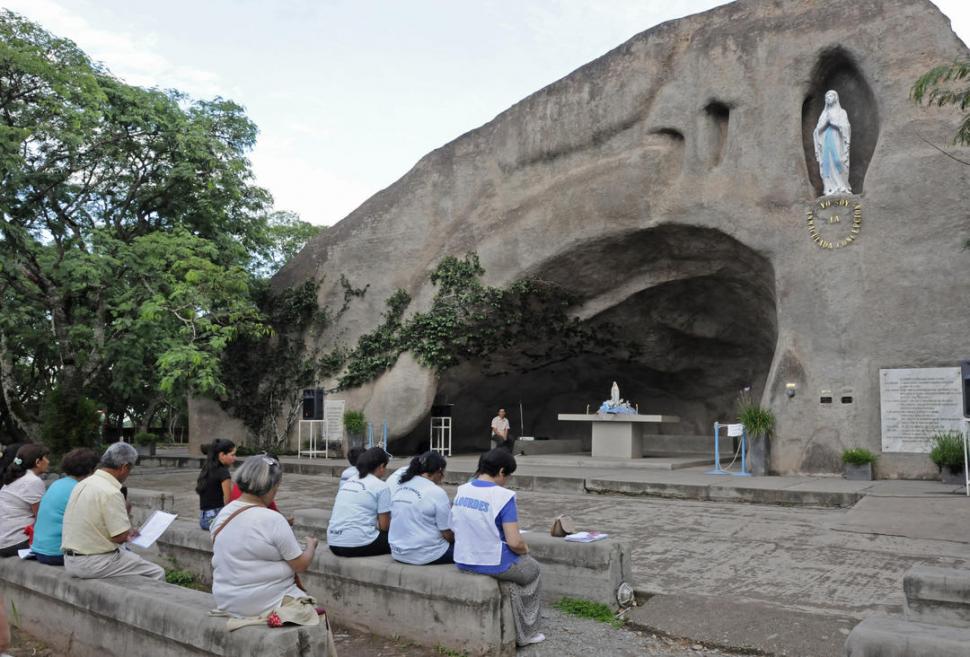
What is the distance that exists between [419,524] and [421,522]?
0.02 meters

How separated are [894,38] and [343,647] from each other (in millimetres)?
14621

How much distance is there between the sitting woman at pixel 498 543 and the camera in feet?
15.7

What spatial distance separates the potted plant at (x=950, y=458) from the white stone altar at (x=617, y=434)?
602 cm

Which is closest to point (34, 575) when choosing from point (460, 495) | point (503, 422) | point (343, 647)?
point (343, 647)

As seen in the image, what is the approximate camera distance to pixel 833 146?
14422mm

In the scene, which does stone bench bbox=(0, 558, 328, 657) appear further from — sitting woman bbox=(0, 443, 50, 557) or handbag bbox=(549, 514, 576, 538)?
handbag bbox=(549, 514, 576, 538)

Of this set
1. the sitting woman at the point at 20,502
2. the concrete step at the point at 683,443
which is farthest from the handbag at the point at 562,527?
the concrete step at the point at 683,443

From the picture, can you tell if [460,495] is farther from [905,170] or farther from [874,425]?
[905,170]

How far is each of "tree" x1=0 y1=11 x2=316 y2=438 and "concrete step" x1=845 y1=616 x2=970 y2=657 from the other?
48.2ft

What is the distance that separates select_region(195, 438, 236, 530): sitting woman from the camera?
720 cm

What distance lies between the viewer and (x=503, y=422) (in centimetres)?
1684

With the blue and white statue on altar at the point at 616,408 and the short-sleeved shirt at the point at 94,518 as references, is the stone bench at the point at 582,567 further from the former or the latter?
the blue and white statue on altar at the point at 616,408

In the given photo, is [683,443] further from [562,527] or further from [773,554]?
[562,527]

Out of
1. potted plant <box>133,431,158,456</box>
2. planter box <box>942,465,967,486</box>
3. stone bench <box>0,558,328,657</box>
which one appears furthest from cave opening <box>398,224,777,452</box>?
stone bench <box>0,558,328,657</box>
